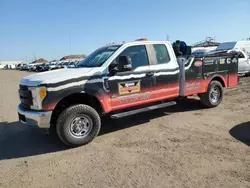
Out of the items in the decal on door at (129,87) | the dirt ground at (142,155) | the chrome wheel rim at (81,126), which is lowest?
the dirt ground at (142,155)

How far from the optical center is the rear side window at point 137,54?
5.72 m

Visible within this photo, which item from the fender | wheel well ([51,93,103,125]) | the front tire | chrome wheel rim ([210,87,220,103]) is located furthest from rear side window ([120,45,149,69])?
chrome wheel rim ([210,87,220,103])

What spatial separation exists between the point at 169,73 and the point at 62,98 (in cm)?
286

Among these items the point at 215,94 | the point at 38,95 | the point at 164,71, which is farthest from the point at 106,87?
the point at 215,94

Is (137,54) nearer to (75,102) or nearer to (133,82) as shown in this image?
(133,82)

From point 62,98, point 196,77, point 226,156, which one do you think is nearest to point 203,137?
point 226,156

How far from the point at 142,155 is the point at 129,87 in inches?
68.2

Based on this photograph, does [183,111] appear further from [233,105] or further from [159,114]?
[233,105]

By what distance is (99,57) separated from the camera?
582cm

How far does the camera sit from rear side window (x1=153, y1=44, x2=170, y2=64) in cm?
620

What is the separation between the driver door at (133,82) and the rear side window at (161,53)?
37 centimetres

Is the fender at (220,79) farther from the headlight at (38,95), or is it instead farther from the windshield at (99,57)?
the headlight at (38,95)

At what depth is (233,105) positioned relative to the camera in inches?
307

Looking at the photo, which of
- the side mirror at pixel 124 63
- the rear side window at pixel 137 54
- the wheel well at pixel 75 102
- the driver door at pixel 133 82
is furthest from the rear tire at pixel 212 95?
the wheel well at pixel 75 102
